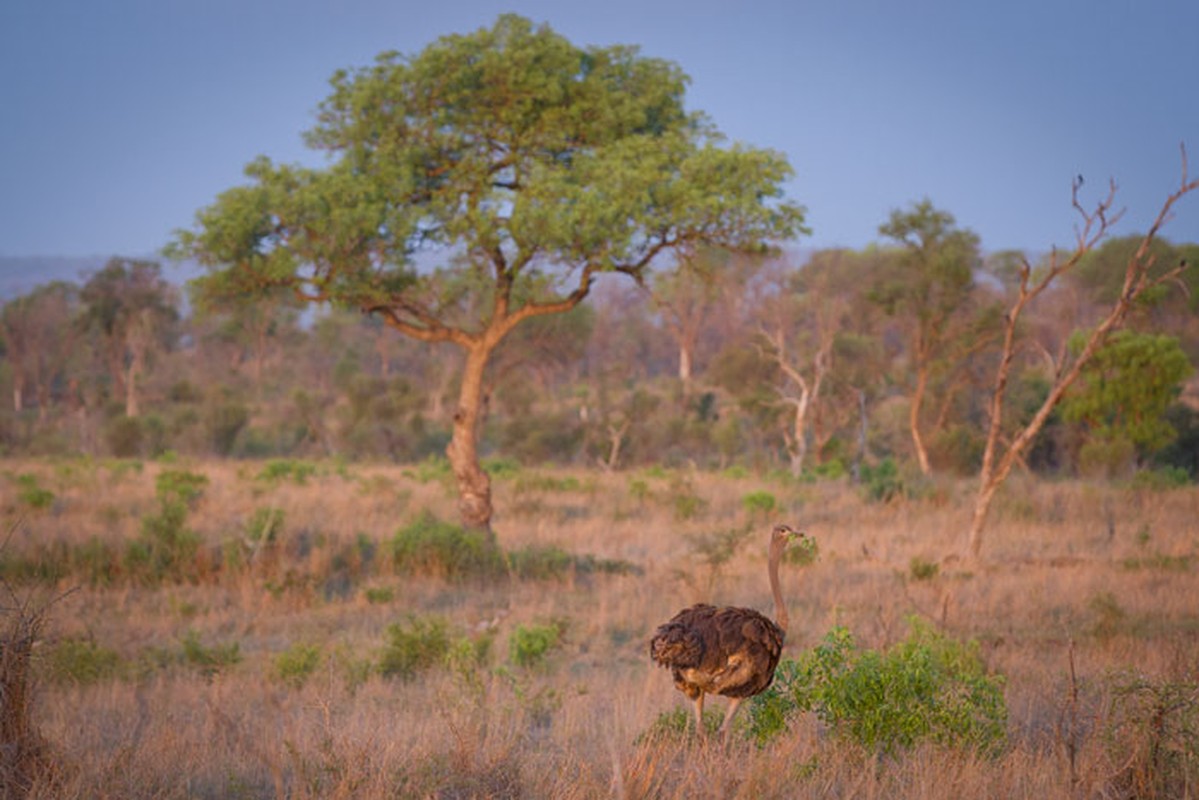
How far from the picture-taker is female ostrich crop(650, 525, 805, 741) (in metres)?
4.33

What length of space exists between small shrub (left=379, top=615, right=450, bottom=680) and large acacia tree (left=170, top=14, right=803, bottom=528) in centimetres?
541

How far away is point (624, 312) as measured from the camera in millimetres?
69438

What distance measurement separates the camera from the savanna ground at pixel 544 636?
4.30m

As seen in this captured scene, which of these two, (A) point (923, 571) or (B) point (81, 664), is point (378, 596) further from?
(A) point (923, 571)

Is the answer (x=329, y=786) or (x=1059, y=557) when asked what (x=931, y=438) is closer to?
(x=1059, y=557)

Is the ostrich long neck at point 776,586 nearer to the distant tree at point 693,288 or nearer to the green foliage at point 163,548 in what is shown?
the distant tree at point 693,288

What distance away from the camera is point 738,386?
3528cm

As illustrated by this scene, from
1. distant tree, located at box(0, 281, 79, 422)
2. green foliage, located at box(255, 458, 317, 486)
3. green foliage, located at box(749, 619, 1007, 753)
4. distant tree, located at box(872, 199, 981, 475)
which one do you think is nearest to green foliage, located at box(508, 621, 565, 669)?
green foliage, located at box(749, 619, 1007, 753)

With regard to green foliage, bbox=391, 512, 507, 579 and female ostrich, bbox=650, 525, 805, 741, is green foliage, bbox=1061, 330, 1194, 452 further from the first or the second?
female ostrich, bbox=650, 525, 805, 741

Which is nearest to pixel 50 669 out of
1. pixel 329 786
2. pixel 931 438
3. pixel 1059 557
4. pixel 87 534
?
pixel 329 786

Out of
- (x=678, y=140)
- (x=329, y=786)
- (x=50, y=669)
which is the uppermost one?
(x=678, y=140)

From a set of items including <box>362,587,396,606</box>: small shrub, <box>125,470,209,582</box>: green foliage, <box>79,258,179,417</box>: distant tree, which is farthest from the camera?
<box>79,258,179,417</box>: distant tree

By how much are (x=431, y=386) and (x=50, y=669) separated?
37.5 m

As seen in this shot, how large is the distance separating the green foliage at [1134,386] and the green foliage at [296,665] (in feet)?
70.0
